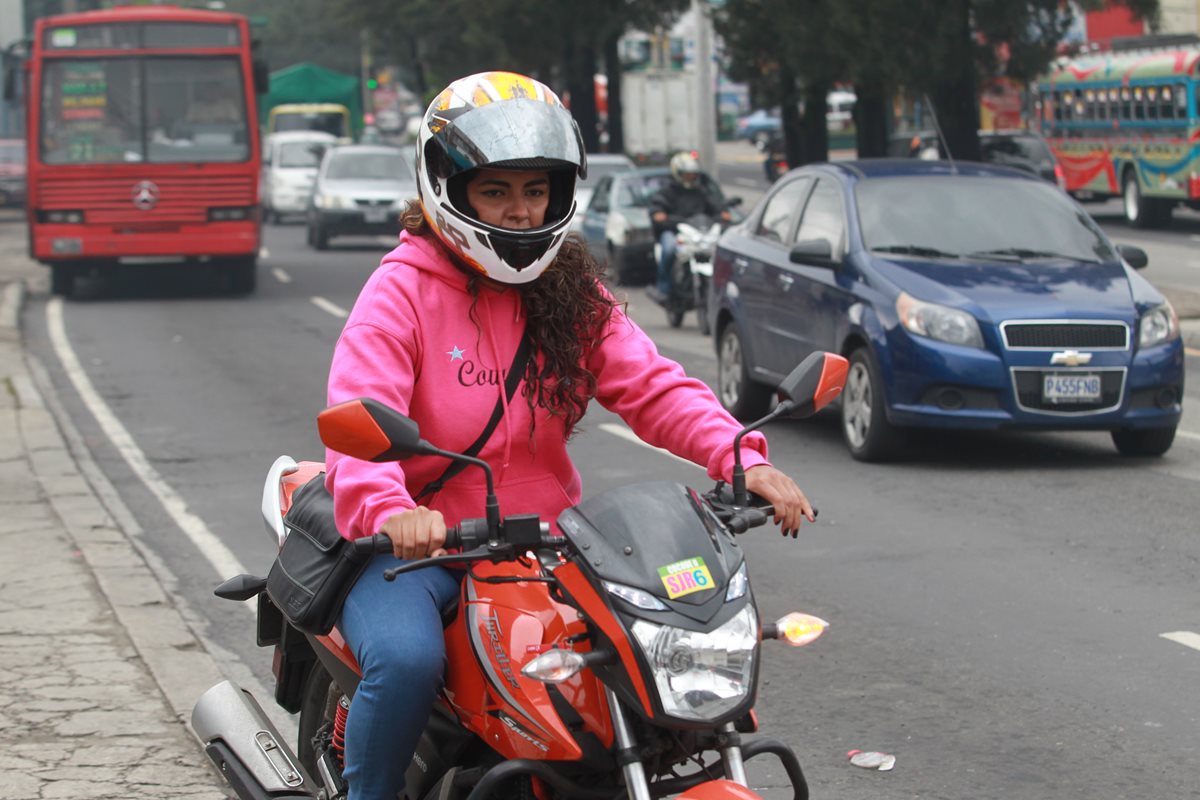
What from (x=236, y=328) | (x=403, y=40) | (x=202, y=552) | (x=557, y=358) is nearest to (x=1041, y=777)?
(x=557, y=358)

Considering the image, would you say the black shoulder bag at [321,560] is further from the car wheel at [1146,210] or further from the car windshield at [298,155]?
the car windshield at [298,155]

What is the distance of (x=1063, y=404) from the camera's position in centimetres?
1022

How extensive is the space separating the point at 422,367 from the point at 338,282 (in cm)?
2280

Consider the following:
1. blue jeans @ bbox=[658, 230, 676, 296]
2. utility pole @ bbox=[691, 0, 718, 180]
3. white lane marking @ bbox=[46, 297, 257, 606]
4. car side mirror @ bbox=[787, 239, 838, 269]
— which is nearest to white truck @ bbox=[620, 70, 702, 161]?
utility pole @ bbox=[691, 0, 718, 180]

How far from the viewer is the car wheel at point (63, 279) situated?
24.3 m

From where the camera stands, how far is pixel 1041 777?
17.1ft

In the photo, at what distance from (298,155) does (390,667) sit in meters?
38.6

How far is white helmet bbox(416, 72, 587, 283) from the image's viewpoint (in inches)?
143

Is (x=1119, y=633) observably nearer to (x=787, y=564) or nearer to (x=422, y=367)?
(x=787, y=564)

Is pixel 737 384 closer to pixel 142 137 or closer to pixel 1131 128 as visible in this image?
pixel 142 137

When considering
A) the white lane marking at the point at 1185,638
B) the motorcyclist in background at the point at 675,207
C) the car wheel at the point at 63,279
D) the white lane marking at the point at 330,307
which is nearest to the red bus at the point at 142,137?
the car wheel at the point at 63,279

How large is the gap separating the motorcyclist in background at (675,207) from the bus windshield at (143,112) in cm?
669

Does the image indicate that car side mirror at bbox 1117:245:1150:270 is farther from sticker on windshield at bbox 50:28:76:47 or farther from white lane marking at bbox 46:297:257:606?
sticker on windshield at bbox 50:28:76:47

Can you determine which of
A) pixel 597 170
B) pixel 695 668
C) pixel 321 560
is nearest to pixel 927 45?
pixel 597 170
